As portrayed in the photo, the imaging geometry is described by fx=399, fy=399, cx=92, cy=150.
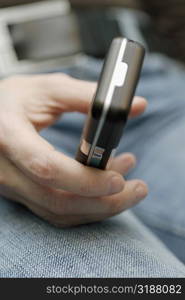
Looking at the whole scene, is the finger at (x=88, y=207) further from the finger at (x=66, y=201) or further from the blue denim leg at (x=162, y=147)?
the blue denim leg at (x=162, y=147)

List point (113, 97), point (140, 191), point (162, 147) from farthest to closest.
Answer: point (162, 147), point (140, 191), point (113, 97)

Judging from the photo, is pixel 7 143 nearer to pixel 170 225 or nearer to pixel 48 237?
pixel 48 237

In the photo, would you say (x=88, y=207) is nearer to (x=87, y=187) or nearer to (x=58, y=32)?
(x=87, y=187)

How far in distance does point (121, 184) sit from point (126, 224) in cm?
8

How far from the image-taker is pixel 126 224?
388 mm

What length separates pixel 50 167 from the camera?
31 centimetres

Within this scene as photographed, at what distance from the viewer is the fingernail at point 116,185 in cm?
32

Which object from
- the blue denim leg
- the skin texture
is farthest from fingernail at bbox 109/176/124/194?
the blue denim leg

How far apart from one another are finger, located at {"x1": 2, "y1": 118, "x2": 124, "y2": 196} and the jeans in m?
0.05

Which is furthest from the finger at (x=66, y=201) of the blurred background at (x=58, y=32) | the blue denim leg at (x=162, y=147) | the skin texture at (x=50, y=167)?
the blurred background at (x=58, y=32)

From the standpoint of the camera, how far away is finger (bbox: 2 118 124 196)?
0.31 meters

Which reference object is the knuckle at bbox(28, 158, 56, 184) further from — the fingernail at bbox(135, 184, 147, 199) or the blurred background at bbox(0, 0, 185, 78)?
the blurred background at bbox(0, 0, 185, 78)

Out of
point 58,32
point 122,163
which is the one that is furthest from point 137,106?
point 58,32

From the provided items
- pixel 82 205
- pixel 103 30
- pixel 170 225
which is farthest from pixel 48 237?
pixel 103 30
